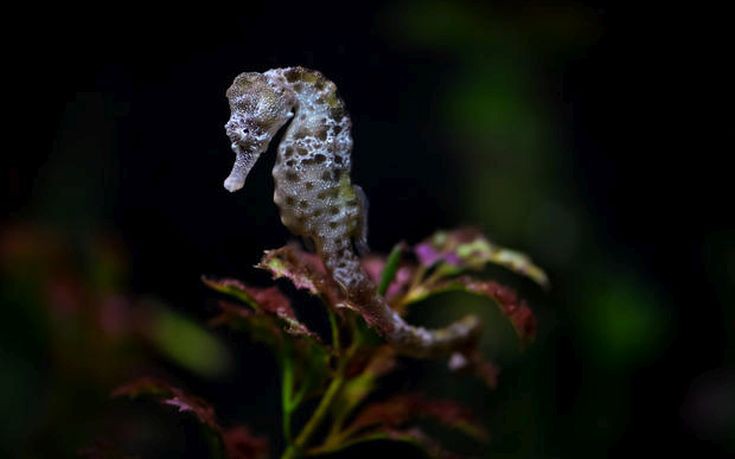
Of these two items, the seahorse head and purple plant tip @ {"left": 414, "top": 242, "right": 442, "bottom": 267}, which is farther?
purple plant tip @ {"left": 414, "top": 242, "right": 442, "bottom": 267}

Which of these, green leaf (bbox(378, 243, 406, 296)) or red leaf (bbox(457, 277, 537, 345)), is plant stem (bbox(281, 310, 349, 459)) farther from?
red leaf (bbox(457, 277, 537, 345))

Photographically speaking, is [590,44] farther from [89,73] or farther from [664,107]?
[89,73]

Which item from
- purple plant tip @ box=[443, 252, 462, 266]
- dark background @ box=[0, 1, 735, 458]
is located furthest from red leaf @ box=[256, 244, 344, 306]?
dark background @ box=[0, 1, 735, 458]

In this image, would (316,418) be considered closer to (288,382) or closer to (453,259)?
(288,382)

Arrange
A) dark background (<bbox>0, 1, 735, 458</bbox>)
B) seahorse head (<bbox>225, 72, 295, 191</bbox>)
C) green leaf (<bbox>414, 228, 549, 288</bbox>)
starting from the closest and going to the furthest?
seahorse head (<bbox>225, 72, 295, 191</bbox>)
green leaf (<bbox>414, 228, 549, 288</bbox>)
dark background (<bbox>0, 1, 735, 458</bbox>)

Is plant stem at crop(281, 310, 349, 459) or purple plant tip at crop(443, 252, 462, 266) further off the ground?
purple plant tip at crop(443, 252, 462, 266)

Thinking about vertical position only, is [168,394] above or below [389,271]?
below

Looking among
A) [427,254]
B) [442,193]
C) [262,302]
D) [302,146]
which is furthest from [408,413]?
[442,193]
